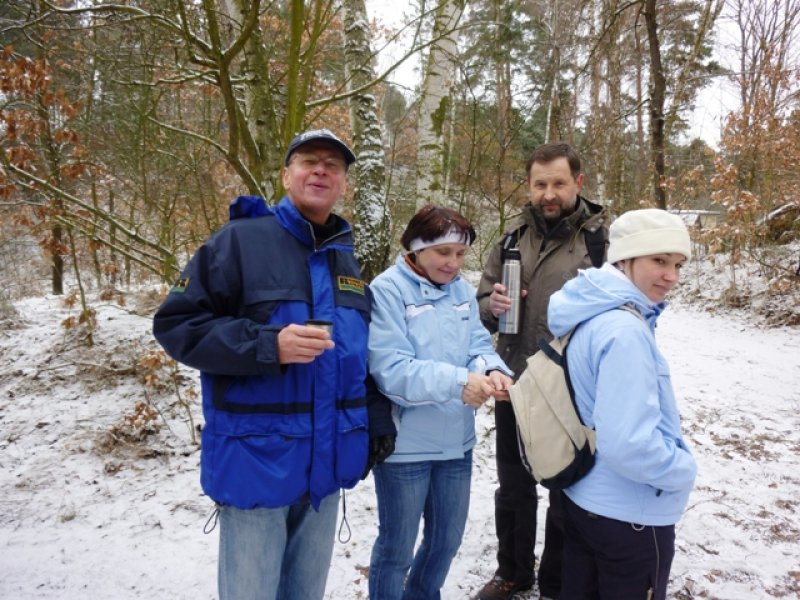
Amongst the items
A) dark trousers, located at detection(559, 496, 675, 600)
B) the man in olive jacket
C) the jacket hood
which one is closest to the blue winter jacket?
the jacket hood

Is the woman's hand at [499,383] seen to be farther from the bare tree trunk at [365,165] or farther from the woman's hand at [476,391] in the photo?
the bare tree trunk at [365,165]

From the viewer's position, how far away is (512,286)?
2283 mm

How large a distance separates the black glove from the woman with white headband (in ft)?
0.49

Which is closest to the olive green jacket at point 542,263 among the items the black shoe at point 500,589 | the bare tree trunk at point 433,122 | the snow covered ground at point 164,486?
the black shoe at point 500,589

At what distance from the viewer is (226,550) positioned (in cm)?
156

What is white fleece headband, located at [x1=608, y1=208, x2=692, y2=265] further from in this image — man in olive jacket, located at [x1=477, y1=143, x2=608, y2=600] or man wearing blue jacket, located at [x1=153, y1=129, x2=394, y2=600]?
man wearing blue jacket, located at [x1=153, y1=129, x2=394, y2=600]

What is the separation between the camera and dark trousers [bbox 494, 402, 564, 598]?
2.43m

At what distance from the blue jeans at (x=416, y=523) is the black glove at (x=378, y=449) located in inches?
7.2

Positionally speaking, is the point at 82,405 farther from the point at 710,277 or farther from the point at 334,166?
the point at 710,277

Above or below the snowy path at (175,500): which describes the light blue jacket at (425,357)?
above

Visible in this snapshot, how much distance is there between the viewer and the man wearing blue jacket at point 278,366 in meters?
1.41

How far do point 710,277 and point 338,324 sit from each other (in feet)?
41.7

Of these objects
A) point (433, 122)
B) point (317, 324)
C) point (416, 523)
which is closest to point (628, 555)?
point (416, 523)

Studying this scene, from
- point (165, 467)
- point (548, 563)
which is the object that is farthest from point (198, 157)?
point (548, 563)
